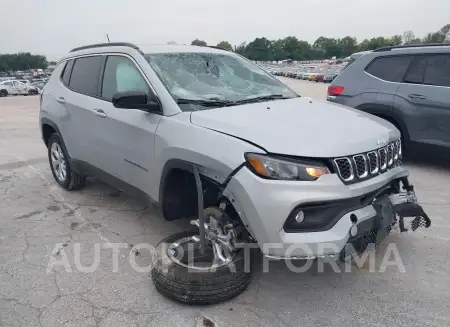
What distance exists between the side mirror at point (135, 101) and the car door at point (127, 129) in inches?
2.9

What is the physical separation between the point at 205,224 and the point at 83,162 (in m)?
2.08

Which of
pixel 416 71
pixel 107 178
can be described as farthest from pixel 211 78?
pixel 416 71

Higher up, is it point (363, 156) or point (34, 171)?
point (363, 156)

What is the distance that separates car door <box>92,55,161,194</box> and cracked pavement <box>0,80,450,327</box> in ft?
2.20

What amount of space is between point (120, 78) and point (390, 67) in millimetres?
4131

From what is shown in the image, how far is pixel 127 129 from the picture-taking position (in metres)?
3.63

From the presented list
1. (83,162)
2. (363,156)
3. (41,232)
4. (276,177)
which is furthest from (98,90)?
(363,156)

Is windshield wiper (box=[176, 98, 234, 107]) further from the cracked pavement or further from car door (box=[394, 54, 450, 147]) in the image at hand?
car door (box=[394, 54, 450, 147])

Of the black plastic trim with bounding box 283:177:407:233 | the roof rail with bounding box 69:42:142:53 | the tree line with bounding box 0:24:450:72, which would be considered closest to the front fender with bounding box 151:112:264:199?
the black plastic trim with bounding box 283:177:407:233

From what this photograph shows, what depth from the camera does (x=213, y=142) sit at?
9.27ft

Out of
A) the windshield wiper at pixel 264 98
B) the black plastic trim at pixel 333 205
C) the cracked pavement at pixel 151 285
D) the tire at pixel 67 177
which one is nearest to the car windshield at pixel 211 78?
the windshield wiper at pixel 264 98

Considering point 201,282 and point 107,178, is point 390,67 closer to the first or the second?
point 107,178

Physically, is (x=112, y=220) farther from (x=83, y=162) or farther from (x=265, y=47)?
(x=265, y=47)

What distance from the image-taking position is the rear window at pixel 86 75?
14.3ft
